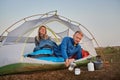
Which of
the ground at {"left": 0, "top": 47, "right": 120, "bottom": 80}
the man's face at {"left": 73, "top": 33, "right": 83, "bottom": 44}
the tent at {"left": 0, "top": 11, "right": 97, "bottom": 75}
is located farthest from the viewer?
the man's face at {"left": 73, "top": 33, "right": 83, "bottom": 44}

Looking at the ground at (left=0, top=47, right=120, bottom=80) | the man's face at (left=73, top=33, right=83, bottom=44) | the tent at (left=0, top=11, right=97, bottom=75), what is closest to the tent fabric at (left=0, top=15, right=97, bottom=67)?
the tent at (left=0, top=11, right=97, bottom=75)

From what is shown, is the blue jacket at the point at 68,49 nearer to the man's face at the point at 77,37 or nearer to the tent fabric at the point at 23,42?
the man's face at the point at 77,37

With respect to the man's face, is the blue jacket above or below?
below

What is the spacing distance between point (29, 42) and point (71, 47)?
3.34 ft

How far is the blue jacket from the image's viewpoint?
15.8 ft

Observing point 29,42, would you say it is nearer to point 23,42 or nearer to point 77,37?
point 23,42

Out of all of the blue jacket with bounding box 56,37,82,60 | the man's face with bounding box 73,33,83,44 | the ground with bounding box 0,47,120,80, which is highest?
the man's face with bounding box 73,33,83,44

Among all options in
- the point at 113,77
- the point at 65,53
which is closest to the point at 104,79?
the point at 113,77

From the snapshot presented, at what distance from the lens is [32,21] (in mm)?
5270

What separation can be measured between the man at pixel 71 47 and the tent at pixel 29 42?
163 millimetres

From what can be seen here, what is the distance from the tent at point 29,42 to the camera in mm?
4496

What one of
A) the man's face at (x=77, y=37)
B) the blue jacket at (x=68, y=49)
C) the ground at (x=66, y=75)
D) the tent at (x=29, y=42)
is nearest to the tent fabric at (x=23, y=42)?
the tent at (x=29, y=42)

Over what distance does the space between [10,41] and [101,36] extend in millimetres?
3320

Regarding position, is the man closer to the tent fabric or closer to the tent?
the tent
